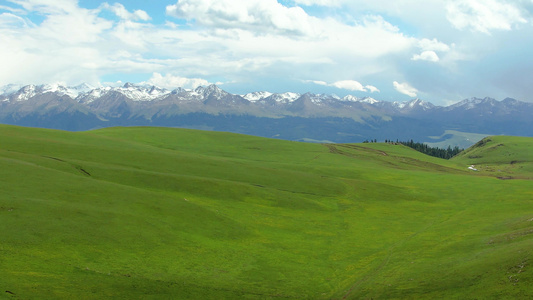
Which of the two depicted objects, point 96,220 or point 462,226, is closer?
point 96,220

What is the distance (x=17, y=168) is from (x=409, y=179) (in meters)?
113

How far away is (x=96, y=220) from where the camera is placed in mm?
61562

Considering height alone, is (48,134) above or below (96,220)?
above

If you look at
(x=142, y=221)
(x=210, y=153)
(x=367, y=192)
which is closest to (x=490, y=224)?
(x=367, y=192)

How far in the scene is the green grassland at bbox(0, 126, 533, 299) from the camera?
149 feet

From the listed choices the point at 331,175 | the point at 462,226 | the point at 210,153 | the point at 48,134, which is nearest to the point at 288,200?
the point at 462,226

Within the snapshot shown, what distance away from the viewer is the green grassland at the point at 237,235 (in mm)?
45503

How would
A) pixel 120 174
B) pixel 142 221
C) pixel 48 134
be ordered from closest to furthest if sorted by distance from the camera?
pixel 142 221 < pixel 120 174 < pixel 48 134

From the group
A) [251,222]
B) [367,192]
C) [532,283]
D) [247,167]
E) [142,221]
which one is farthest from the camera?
[247,167]

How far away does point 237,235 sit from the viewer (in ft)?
231

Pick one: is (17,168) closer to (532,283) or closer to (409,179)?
(532,283)

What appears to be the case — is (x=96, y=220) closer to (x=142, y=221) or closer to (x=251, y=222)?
(x=142, y=221)

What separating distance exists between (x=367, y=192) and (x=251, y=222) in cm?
4796

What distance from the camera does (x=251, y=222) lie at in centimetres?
7944
